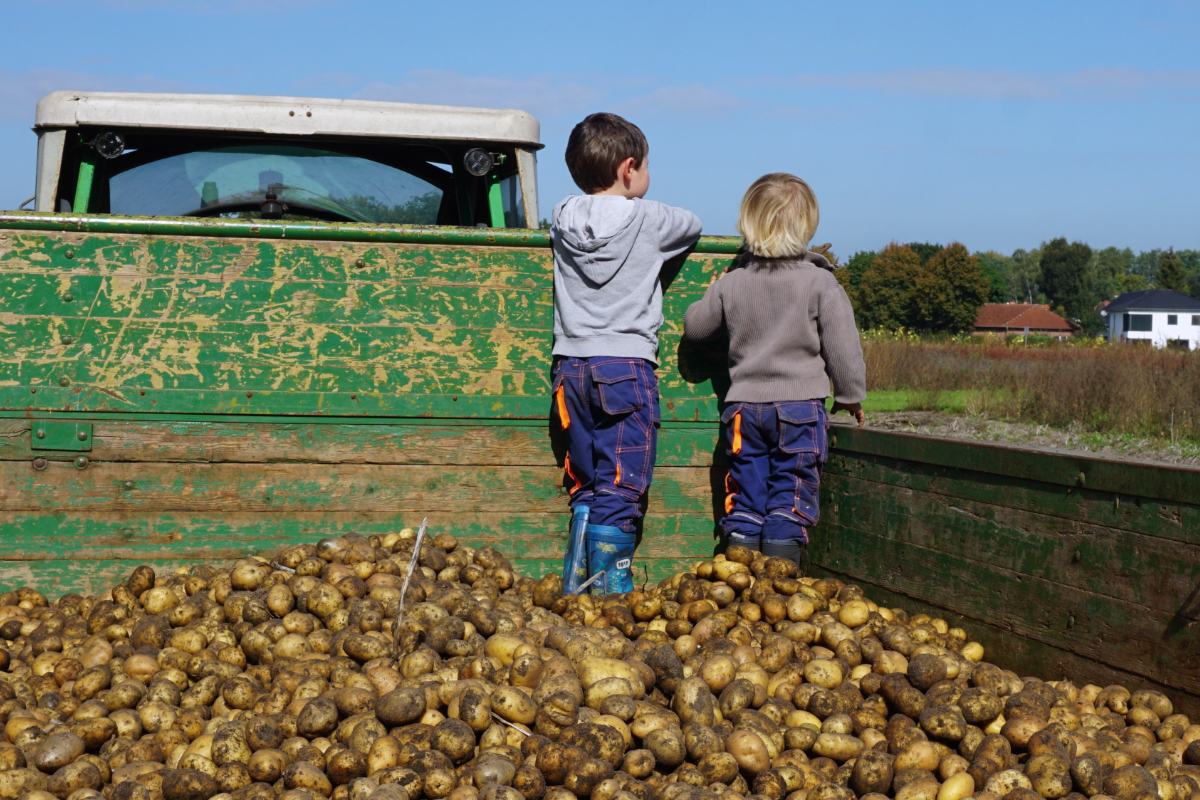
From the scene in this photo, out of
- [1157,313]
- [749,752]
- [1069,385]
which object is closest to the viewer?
[749,752]

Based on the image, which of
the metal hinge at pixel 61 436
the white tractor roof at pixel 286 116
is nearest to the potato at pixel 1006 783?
the metal hinge at pixel 61 436

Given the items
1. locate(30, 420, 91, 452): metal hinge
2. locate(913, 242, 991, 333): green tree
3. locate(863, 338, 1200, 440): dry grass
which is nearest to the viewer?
locate(30, 420, 91, 452): metal hinge

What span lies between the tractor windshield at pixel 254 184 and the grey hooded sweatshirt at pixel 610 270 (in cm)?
136

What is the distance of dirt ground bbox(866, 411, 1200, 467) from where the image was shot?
370 inches

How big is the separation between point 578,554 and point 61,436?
191 centimetres

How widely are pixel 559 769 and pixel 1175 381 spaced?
12.2 meters

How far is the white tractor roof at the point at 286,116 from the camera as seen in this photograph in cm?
434

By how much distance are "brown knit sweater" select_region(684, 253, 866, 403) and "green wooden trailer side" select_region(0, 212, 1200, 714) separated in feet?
0.77

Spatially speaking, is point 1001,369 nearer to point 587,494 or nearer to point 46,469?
point 587,494

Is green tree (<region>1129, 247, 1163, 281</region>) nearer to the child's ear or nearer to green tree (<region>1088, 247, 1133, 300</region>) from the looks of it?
green tree (<region>1088, 247, 1133, 300</region>)

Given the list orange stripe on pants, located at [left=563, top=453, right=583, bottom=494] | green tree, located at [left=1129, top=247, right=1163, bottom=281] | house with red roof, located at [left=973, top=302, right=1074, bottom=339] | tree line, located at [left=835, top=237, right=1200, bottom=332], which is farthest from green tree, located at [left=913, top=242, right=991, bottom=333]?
green tree, located at [left=1129, top=247, right=1163, bottom=281]

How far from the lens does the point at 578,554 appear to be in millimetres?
3758

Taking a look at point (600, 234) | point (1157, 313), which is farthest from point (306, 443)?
point (1157, 313)

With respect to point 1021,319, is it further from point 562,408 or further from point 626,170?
point 562,408
